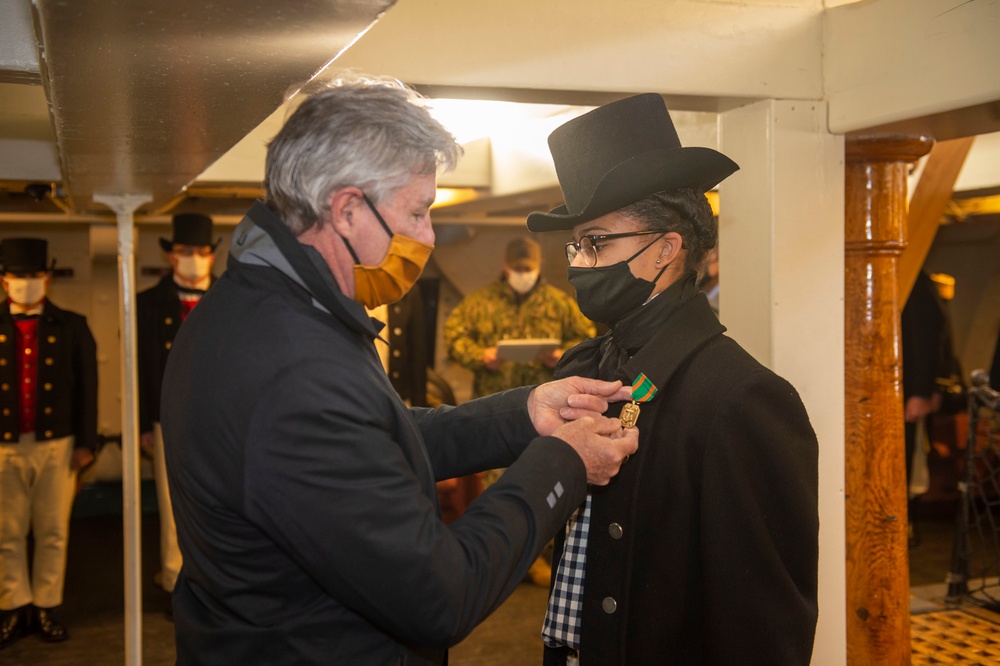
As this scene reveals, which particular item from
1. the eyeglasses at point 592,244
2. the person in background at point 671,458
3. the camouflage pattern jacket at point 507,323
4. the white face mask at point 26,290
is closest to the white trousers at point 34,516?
the white face mask at point 26,290

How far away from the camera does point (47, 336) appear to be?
222 inches

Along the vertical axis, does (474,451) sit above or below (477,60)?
below

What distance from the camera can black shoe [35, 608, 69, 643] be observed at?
202 inches

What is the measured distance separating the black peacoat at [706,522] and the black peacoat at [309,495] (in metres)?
0.38

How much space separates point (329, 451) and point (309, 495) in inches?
2.6

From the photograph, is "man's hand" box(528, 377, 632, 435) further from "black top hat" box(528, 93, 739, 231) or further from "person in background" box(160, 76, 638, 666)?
"black top hat" box(528, 93, 739, 231)

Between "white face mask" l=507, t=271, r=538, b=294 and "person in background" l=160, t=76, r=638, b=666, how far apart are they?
502cm

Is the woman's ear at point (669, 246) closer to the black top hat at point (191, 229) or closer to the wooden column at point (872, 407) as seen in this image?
the wooden column at point (872, 407)

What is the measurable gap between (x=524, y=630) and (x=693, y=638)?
357cm

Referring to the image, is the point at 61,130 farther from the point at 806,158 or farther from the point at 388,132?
the point at 806,158

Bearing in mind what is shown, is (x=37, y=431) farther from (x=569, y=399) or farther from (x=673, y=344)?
(x=673, y=344)

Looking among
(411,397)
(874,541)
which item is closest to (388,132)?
(874,541)

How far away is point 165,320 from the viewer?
605 cm

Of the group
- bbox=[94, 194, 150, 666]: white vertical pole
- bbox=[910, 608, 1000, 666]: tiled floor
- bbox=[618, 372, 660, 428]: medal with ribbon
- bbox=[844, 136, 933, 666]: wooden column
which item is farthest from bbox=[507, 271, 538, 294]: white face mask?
bbox=[618, 372, 660, 428]: medal with ribbon
